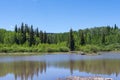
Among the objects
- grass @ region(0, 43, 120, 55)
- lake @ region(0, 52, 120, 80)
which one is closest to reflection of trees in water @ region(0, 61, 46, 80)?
lake @ region(0, 52, 120, 80)

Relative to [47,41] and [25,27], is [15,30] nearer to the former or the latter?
[25,27]

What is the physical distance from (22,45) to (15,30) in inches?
555

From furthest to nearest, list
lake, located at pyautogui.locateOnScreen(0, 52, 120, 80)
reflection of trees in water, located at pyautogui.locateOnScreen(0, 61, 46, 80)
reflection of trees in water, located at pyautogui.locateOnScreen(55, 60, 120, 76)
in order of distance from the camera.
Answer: reflection of trees in water, located at pyautogui.locateOnScreen(55, 60, 120, 76), reflection of trees in water, located at pyautogui.locateOnScreen(0, 61, 46, 80), lake, located at pyautogui.locateOnScreen(0, 52, 120, 80)

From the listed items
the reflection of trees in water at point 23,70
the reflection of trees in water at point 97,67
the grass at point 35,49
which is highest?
the grass at point 35,49

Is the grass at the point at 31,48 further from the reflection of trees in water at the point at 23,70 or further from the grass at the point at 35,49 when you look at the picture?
the reflection of trees in water at the point at 23,70

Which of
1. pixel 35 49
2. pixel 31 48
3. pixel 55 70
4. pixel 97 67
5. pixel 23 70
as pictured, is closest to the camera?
pixel 55 70

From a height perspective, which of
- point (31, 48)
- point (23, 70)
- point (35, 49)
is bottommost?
point (23, 70)

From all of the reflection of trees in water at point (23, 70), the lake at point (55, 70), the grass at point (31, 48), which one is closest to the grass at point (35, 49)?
the grass at point (31, 48)

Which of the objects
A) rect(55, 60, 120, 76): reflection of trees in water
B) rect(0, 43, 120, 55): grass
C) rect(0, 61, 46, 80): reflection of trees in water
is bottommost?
rect(0, 61, 46, 80): reflection of trees in water

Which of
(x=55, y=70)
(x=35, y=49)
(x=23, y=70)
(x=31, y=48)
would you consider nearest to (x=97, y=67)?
(x=55, y=70)

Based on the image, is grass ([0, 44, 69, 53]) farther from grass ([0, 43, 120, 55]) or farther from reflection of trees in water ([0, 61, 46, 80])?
reflection of trees in water ([0, 61, 46, 80])

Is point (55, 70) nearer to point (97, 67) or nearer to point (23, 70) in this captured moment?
point (23, 70)

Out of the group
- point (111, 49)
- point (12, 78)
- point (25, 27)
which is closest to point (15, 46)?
point (25, 27)

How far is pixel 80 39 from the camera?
Answer: 15850 cm
